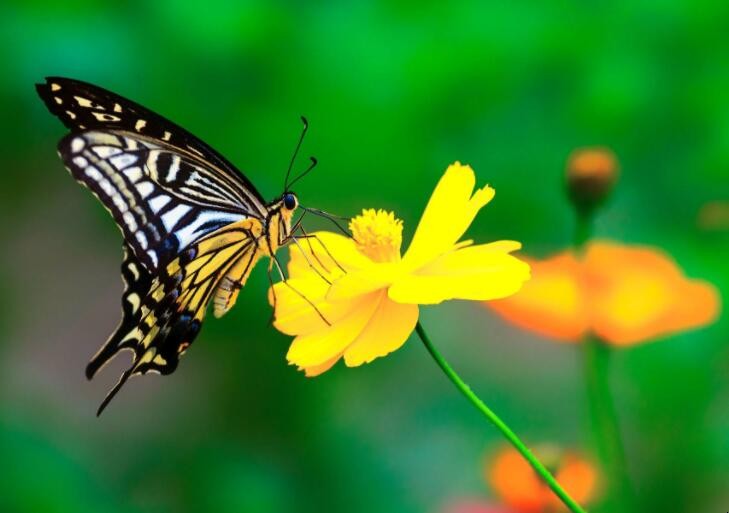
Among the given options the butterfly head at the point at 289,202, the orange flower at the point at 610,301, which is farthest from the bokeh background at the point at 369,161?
the butterfly head at the point at 289,202

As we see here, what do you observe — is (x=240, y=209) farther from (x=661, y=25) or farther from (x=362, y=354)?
(x=661, y=25)

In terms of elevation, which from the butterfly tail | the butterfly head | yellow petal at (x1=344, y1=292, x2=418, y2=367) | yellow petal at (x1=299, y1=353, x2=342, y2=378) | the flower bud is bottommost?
the butterfly tail

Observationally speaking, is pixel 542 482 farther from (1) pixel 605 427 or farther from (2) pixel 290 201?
(2) pixel 290 201

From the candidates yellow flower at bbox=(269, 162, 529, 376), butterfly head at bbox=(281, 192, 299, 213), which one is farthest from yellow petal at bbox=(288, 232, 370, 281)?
butterfly head at bbox=(281, 192, 299, 213)

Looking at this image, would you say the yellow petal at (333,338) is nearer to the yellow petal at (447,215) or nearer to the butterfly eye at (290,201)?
the yellow petal at (447,215)

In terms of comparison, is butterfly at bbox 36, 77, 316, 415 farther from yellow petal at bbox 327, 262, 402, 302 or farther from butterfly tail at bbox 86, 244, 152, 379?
yellow petal at bbox 327, 262, 402, 302

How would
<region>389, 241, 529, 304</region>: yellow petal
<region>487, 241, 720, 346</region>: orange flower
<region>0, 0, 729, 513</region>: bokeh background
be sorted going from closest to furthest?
<region>389, 241, 529, 304</region>: yellow petal → <region>487, 241, 720, 346</region>: orange flower → <region>0, 0, 729, 513</region>: bokeh background
